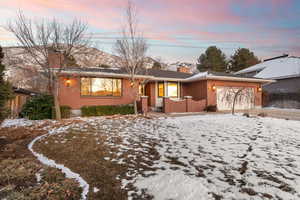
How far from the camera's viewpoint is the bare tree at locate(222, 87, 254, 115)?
39.7 feet

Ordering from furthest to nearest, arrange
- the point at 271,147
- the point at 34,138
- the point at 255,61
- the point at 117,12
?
the point at 255,61, the point at 117,12, the point at 34,138, the point at 271,147

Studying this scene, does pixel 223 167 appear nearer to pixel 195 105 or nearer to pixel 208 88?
pixel 195 105

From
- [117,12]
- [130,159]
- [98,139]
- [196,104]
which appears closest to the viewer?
[130,159]

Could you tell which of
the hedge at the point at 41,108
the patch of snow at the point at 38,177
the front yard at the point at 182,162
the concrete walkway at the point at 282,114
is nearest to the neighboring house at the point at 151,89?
the hedge at the point at 41,108

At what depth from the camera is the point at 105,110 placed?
9.44 meters

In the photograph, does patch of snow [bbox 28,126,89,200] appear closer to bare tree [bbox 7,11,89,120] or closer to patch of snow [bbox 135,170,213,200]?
patch of snow [bbox 135,170,213,200]

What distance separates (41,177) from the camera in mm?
2557

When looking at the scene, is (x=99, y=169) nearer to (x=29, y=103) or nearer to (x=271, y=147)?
(x=271, y=147)

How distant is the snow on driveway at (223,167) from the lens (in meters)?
2.07

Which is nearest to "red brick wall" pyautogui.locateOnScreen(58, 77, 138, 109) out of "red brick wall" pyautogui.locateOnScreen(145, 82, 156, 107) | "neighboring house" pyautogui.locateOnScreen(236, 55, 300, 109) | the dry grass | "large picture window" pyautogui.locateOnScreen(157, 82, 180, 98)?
"red brick wall" pyautogui.locateOnScreen(145, 82, 156, 107)

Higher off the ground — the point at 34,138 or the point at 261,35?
the point at 261,35

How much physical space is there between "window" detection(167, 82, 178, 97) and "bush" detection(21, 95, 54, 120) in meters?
8.68

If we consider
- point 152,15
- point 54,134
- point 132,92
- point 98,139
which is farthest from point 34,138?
point 152,15

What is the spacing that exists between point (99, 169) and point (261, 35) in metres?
20.5
